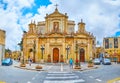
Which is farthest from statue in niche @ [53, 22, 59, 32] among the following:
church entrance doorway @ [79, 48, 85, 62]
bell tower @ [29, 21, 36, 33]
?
church entrance doorway @ [79, 48, 85, 62]

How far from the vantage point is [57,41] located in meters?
72.6

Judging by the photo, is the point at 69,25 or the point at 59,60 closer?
the point at 59,60

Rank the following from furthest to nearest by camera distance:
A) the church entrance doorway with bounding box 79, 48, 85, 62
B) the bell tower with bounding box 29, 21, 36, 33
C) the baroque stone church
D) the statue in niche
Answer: the bell tower with bounding box 29, 21, 36, 33, the church entrance doorway with bounding box 79, 48, 85, 62, the statue in niche, the baroque stone church

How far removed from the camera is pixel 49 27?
75.7 meters

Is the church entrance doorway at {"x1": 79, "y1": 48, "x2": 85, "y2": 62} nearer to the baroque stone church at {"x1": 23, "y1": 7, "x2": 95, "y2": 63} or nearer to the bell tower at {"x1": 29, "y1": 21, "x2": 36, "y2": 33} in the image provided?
the baroque stone church at {"x1": 23, "y1": 7, "x2": 95, "y2": 63}

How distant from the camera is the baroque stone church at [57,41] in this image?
7244cm

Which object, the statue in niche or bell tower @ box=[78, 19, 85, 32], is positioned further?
bell tower @ box=[78, 19, 85, 32]

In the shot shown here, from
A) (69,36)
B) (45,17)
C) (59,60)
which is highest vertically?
(45,17)

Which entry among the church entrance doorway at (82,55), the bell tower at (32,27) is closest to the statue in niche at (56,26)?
the bell tower at (32,27)

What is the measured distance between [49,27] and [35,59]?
380 inches

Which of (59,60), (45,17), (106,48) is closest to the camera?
(59,60)

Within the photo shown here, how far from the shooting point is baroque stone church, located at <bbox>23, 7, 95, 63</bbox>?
72.4 meters

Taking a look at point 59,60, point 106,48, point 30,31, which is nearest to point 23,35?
point 30,31

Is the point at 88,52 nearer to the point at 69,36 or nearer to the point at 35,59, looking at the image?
the point at 69,36
